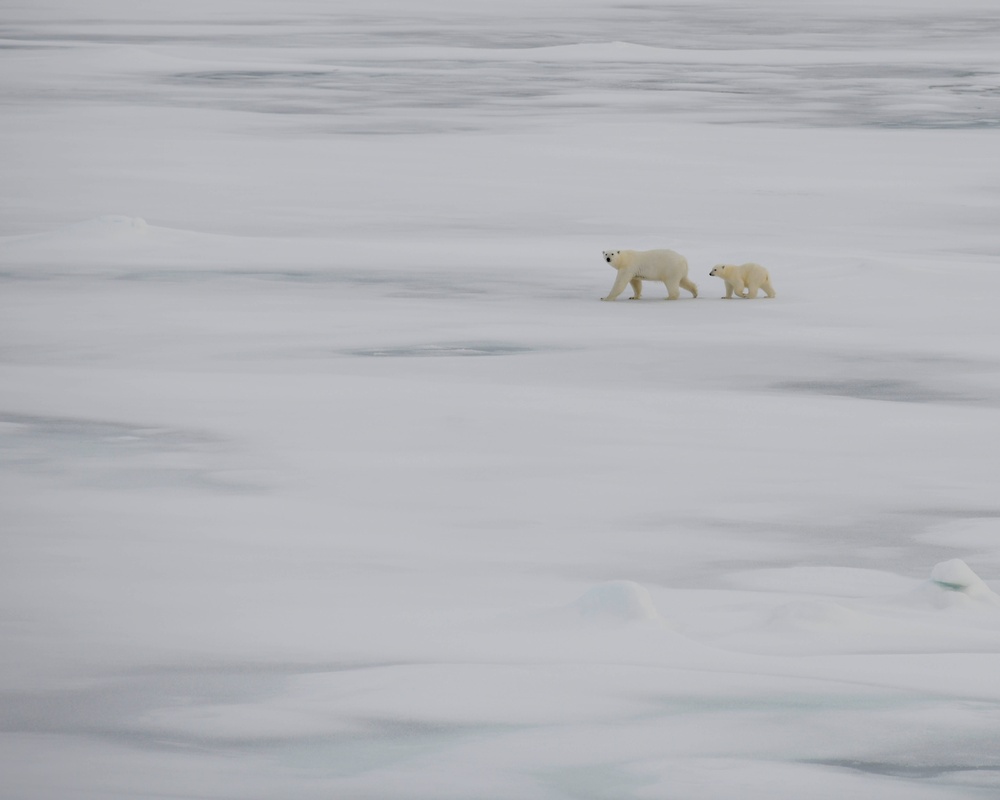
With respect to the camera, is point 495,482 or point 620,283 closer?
point 495,482

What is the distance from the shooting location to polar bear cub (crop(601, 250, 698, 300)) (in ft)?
28.9

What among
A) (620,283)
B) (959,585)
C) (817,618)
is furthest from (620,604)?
(620,283)

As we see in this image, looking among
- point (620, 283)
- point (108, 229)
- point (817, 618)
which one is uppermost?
point (108, 229)

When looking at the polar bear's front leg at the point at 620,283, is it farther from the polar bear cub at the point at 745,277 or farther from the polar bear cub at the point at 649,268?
the polar bear cub at the point at 745,277

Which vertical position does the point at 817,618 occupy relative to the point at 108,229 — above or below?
below

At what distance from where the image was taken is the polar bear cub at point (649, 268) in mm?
8805

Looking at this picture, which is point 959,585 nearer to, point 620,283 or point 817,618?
point 817,618

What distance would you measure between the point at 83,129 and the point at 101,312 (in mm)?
8417

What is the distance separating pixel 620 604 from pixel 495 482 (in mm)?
1361

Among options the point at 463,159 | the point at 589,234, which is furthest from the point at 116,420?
the point at 463,159

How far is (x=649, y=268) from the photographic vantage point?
29.1ft

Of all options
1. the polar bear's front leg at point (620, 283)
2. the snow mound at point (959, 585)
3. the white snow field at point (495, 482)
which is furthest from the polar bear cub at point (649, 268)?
the snow mound at point (959, 585)

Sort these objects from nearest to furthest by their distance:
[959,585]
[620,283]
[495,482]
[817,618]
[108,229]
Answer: [817,618] < [959,585] < [495,482] < [620,283] < [108,229]

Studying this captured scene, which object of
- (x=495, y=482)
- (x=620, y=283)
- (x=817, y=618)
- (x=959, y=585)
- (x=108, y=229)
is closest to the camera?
(x=817, y=618)
